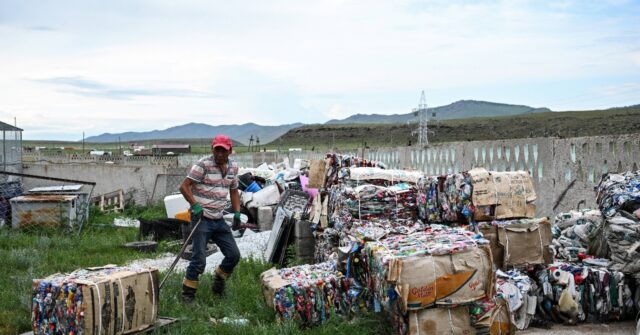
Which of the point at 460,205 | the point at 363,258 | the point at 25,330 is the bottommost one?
the point at 25,330

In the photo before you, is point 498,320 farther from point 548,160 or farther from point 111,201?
point 111,201

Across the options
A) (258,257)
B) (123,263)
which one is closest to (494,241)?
(258,257)

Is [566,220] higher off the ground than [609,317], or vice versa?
[566,220]

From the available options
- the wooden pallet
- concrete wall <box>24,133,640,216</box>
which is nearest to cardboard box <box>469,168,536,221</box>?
Result: concrete wall <box>24,133,640,216</box>

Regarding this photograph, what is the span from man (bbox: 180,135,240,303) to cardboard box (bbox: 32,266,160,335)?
1146mm

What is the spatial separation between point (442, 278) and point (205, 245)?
286 cm

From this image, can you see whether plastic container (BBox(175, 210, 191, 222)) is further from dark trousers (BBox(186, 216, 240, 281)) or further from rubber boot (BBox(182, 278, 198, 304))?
rubber boot (BBox(182, 278, 198, 304))

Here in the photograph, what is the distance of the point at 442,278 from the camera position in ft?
16.7

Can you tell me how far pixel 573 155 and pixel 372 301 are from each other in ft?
14.7

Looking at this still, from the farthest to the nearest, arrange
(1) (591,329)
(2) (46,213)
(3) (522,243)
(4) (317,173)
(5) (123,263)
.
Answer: (2) (46,213) < (4) (317,173) < (5) (123,263) < (3) (522,243) < (1) (591,329)

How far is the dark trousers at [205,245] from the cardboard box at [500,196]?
268 cm

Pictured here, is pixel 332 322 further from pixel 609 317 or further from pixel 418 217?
pixel 609 317

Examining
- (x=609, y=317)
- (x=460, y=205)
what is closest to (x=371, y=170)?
(x=460, y=205)

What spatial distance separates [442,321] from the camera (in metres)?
5.16
